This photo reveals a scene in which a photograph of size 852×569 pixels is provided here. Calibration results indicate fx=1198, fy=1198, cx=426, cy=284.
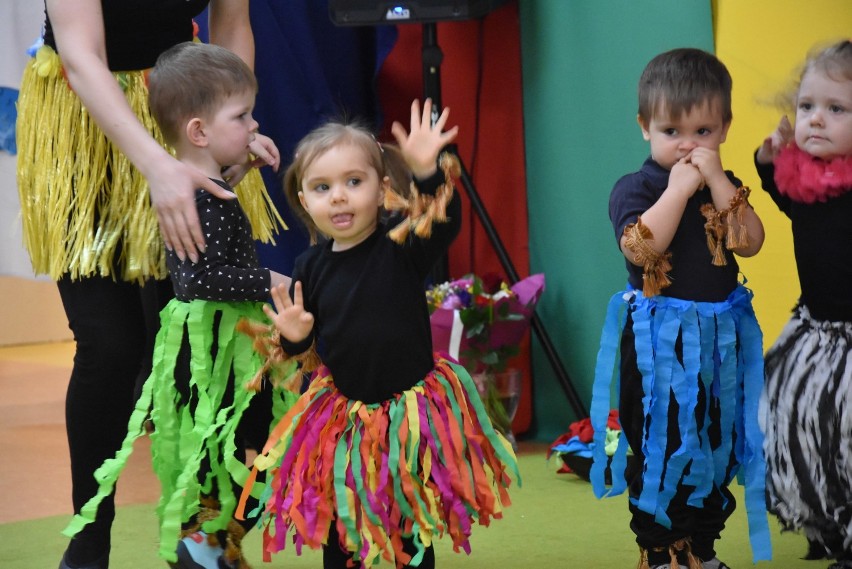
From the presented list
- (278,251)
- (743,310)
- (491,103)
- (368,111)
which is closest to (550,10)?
(491,103)

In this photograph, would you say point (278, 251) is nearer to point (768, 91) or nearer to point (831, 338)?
point (768, 91)

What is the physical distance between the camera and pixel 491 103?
3938mm

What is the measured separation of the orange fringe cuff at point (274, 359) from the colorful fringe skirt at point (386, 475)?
0.09 metres

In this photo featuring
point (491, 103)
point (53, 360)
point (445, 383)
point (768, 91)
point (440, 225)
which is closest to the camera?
point (440, 225)

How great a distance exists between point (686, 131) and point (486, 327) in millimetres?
1572

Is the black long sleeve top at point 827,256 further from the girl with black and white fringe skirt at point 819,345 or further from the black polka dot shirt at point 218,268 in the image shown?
the black polka dot shirt at point 218,268

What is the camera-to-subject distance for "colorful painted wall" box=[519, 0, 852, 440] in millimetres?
2982

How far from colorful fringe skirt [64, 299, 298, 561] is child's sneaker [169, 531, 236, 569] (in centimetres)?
2

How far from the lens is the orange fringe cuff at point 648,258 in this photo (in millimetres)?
2039

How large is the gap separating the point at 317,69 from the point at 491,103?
58 centimetres

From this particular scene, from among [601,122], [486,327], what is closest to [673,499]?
[486,327]

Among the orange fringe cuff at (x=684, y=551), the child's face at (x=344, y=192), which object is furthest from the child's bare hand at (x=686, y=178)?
the orange fringe cuff at (x=684, y=551)

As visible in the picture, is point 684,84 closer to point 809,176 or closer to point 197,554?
point 809,176

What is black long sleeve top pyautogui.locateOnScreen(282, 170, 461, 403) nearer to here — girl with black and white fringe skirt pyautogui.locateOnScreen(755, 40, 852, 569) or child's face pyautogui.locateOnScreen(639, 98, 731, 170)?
child's face pyautogui.locateOnScreen(639, 98, 731, 170)
